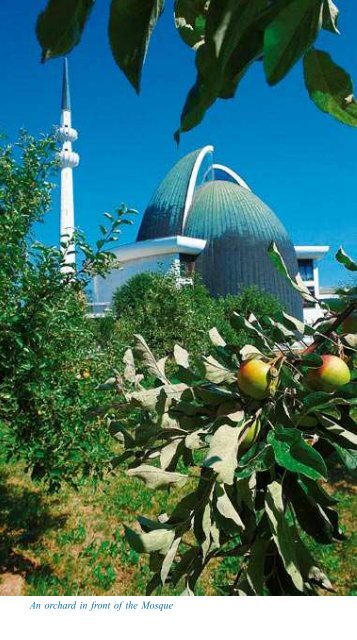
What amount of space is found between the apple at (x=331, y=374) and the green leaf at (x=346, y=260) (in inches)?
9.7

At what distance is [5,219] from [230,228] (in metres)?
35.9

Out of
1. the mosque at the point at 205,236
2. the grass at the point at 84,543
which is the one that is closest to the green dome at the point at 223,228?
the mosque at the point at 205,236

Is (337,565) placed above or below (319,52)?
below

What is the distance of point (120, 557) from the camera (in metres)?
4.34

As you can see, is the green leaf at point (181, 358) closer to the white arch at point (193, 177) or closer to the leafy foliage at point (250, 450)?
the leafy foliage at point (250, 450)

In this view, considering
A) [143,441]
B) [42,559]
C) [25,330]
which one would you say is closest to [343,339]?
[143,441]

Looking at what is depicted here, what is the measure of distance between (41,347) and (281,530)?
2.81 meters

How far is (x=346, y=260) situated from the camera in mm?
1204

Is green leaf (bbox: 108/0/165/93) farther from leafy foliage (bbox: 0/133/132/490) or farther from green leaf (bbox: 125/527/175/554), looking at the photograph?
leafy foliage (bbox: 0/133/132/490)

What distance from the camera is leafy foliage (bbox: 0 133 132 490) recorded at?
11.4 ft

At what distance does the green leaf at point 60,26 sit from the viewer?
542 millimetres

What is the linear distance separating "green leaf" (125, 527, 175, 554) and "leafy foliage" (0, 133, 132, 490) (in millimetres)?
2356

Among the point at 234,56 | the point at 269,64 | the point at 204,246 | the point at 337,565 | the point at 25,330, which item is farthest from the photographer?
the point at 204,246

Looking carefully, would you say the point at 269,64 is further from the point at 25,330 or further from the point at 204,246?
the point at 204,246
